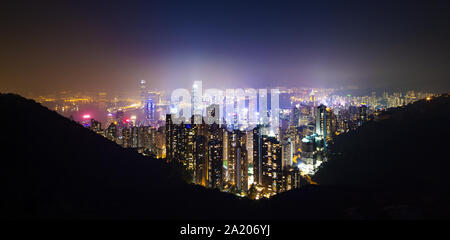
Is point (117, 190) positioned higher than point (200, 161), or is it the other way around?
point (117, 190)

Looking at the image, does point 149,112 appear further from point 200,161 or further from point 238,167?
point 238,167

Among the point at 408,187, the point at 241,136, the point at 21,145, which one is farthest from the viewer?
the point at 241,136

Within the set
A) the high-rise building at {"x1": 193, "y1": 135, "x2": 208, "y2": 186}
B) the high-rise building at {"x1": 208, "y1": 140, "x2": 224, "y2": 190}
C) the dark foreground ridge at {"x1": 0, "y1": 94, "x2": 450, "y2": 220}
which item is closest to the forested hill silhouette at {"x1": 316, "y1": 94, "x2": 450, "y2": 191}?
the dark foreground ridge at {"x1": 0, "y1": 94, "x2": 450, "y2": 220}

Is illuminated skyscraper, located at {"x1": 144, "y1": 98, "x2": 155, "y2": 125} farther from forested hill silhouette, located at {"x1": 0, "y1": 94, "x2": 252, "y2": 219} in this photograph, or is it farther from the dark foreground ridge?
the dark foreground ridge

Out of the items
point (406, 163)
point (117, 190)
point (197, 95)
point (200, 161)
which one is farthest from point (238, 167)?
point (117, 190)

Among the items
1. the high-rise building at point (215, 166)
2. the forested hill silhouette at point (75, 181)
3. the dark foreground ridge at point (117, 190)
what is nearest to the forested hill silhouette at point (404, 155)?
the dark foreground ridge at point (117, 190)

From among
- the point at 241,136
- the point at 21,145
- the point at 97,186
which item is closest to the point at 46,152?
the point at 21,145

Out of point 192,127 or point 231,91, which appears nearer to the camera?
point 192,127

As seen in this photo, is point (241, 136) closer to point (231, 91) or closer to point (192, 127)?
point (192, 127)
